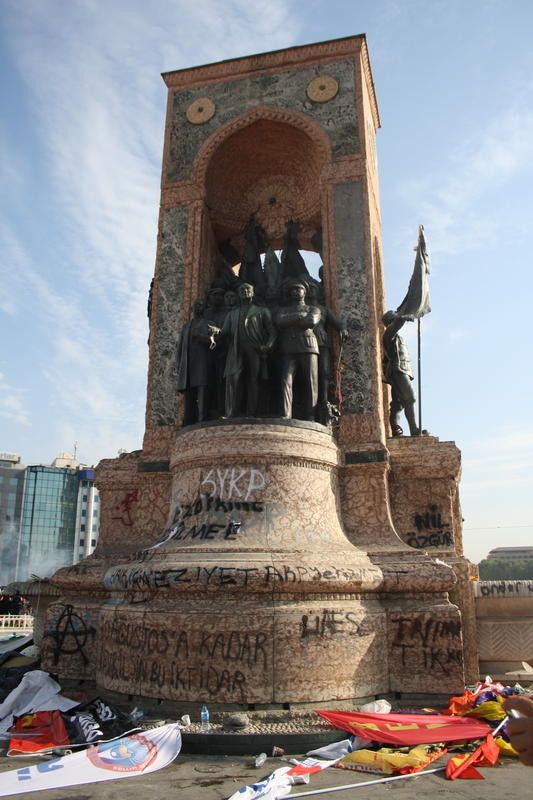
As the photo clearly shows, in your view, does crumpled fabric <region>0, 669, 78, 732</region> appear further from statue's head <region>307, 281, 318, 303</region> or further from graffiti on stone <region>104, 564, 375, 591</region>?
statue's head <region>307, 281, 318, 303</region>

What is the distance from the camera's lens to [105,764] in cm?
578

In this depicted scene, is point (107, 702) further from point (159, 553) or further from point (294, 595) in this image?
point (294, 595)

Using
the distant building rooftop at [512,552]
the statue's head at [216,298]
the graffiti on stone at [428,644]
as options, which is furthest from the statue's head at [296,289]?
the distant building rooftop at [512,552]

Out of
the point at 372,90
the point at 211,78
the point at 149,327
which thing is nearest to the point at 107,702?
the point at 149,327

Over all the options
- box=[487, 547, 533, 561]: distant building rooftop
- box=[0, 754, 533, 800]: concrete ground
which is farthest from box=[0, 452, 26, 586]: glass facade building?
box=[487, 547, 533, 561]: distant building rooftop

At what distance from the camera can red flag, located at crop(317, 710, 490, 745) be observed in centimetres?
631

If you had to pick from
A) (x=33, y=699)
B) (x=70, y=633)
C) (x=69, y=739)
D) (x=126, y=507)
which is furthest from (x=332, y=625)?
(x=126, y=507)

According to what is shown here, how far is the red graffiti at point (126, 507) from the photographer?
36.1ft

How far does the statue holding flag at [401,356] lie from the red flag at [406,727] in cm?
524

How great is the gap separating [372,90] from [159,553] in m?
10.8

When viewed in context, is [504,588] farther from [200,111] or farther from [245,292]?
[200,111]

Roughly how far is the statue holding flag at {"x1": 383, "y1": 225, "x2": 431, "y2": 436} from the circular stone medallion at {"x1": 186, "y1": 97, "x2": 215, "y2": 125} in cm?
528

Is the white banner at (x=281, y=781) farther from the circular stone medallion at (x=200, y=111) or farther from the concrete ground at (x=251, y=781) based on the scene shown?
the circular stone medallion at (x=200, y=111)

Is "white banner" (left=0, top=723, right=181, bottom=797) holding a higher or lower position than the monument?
lower
